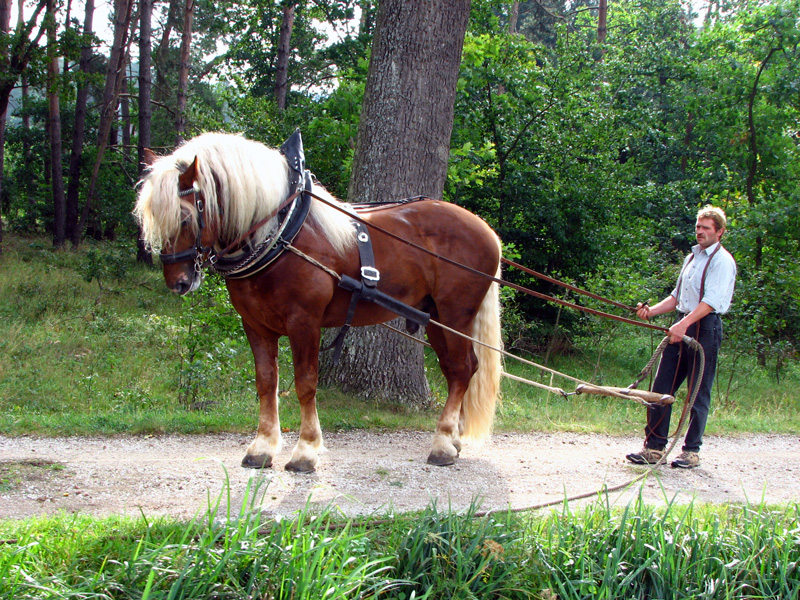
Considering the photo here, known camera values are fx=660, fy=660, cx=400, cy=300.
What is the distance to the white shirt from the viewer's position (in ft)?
15.9

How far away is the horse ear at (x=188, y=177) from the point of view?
144 inches

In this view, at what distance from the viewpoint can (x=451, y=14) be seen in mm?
6312

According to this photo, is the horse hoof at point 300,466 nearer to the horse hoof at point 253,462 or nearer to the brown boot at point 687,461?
the horse hoof at point 253,462

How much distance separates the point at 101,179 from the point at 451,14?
16861 millimetres

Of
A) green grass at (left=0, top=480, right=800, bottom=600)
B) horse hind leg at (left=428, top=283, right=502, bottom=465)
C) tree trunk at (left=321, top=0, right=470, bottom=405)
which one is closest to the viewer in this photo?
green grass at (left=0, top=480, right=800, bottom=600)

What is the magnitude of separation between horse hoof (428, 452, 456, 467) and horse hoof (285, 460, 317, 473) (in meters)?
0.93

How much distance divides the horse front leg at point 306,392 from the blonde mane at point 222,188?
66 cm

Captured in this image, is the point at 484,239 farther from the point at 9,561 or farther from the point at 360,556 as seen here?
the point at 9,561

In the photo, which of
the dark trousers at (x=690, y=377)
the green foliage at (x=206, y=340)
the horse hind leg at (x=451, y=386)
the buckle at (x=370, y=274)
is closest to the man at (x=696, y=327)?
the dark trousers at (x=690, y=377)

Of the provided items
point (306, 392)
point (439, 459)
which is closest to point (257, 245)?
point (306, 392)

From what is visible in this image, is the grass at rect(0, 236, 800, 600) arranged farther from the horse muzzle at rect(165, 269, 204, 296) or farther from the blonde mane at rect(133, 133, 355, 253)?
the blonde mane at rect(133, 133, 355, 253)

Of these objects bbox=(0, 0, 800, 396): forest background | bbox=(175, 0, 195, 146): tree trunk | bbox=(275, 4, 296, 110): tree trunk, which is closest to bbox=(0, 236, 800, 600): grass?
bbox=(0, 0, 800, 396): forest background

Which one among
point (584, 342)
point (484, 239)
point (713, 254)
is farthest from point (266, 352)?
point (584, 342)

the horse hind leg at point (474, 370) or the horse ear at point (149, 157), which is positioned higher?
the horse ear at point (149, 157)
